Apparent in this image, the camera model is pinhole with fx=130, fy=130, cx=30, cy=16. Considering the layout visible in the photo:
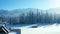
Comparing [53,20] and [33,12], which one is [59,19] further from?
[33,12]

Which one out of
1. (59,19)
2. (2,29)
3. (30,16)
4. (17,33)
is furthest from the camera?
(59,19)

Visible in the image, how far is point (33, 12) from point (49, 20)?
4.55 feet

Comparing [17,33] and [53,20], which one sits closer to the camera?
[17,33]

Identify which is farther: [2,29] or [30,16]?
[30,16]

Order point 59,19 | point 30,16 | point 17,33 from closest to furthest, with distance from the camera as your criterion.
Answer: point 17,33 < point 30,16 < point 59,19

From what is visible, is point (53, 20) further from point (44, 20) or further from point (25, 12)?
point (25, 12)

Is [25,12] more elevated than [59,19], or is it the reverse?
[25,12]

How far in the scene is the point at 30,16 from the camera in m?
9.52

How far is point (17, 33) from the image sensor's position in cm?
345

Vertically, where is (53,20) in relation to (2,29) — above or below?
below

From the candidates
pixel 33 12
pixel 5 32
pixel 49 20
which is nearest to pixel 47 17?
pixel 49 20

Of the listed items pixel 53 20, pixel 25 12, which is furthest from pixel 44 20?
pixel 25 12

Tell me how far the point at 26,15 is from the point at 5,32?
699cm

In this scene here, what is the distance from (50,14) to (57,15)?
1.99 feet
